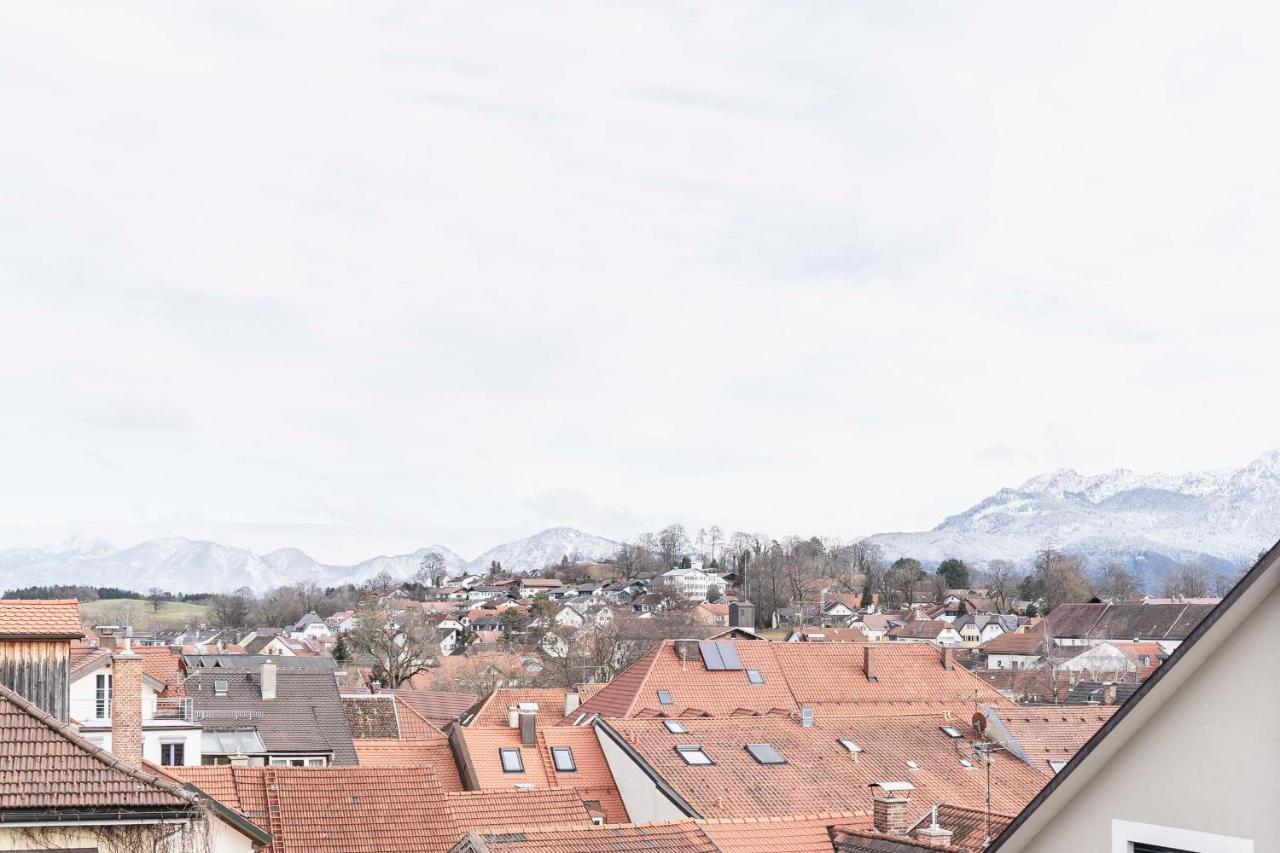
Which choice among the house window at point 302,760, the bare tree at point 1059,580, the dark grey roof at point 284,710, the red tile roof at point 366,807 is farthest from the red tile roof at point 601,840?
the bare tree at point 1059,580

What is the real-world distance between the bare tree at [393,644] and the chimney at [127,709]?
68350mm

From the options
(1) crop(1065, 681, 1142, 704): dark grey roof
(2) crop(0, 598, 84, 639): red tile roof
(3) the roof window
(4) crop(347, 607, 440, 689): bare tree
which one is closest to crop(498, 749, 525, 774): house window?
(3) the roof window

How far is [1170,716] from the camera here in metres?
6.60

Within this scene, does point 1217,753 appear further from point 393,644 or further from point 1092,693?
point 393,644

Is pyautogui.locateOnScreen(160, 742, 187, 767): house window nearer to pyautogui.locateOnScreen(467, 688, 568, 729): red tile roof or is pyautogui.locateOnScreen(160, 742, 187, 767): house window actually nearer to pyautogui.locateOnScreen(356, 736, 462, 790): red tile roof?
pyautogui.locateOnScreen(356, 736, 462, 790): red tile roof

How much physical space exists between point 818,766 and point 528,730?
871 centimetres

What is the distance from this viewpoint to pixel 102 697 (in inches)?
1085

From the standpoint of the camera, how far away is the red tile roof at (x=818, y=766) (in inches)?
1141

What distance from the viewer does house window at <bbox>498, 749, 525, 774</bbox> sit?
34.8m

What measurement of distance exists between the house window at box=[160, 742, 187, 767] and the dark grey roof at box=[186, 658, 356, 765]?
5049 mm

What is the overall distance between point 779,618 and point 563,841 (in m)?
136

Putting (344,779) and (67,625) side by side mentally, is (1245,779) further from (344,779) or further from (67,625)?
(344,779)

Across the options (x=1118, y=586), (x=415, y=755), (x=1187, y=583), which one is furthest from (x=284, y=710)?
(x=1187, y=583)

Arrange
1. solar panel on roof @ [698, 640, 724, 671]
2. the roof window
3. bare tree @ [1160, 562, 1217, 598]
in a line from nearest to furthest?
1. the roof window
2. solar panel on roof @ [698, 640, 724, 671]
3. bare tree @ [1160, 562, 1217, 598]
